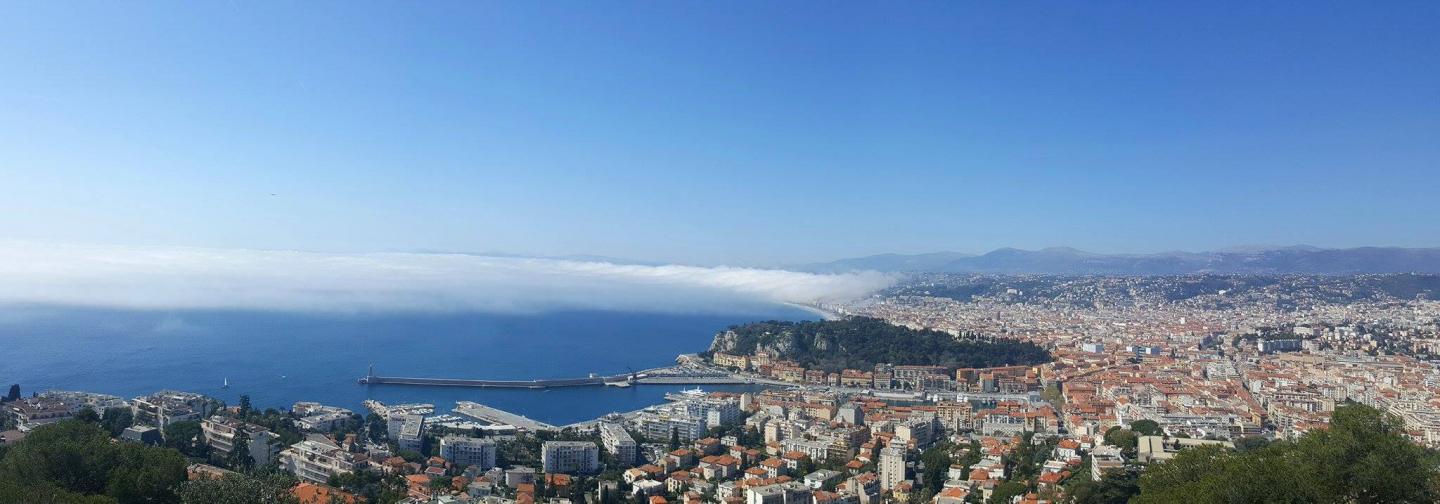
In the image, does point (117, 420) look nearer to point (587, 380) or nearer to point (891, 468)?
point (891, 468)

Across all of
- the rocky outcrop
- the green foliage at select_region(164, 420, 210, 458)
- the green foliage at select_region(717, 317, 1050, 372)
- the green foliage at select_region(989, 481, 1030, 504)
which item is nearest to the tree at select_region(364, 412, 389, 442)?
the green foliage at select_region(164, 420, 210, 458)

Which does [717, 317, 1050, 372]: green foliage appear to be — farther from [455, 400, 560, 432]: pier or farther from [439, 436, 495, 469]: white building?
[439, 436, 495, 469]: white building

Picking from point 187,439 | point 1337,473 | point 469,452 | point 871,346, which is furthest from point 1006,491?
point 871,346

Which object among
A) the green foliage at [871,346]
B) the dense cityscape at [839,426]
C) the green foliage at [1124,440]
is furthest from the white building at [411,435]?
the green foliage at [871,346]

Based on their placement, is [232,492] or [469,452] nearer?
[232,492]

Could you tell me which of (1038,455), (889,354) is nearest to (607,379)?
(889,354)

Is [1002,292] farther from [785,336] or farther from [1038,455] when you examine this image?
[1038,455]
